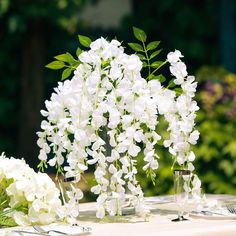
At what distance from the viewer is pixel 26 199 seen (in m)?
2.48

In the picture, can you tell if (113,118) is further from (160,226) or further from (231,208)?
(231,208)

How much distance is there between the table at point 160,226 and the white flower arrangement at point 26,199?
0.11 metres

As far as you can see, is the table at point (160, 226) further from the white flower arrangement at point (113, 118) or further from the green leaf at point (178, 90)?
the green leaf at point (178, 90)

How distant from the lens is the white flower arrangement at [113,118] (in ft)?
8.05

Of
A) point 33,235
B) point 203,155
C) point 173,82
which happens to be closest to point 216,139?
point 203,155

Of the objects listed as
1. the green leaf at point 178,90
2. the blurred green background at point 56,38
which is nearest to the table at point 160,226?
the green leaf at point 178,90

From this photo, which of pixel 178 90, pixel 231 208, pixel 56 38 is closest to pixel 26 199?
pixel 178 90

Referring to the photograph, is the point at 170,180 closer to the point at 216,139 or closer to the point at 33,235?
the point at 216,139

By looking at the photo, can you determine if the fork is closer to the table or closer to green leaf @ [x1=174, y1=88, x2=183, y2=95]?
the table

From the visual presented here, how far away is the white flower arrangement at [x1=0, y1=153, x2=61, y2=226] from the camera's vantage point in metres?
2.46

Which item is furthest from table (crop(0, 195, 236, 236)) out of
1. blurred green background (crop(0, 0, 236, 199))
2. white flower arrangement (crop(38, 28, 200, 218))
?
blurred green background (crop(0, 0, 236, 199))

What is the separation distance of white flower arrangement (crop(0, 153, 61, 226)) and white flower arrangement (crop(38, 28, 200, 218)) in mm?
74

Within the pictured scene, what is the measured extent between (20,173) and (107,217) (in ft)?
1.06

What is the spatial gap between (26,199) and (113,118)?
1.17 ft
